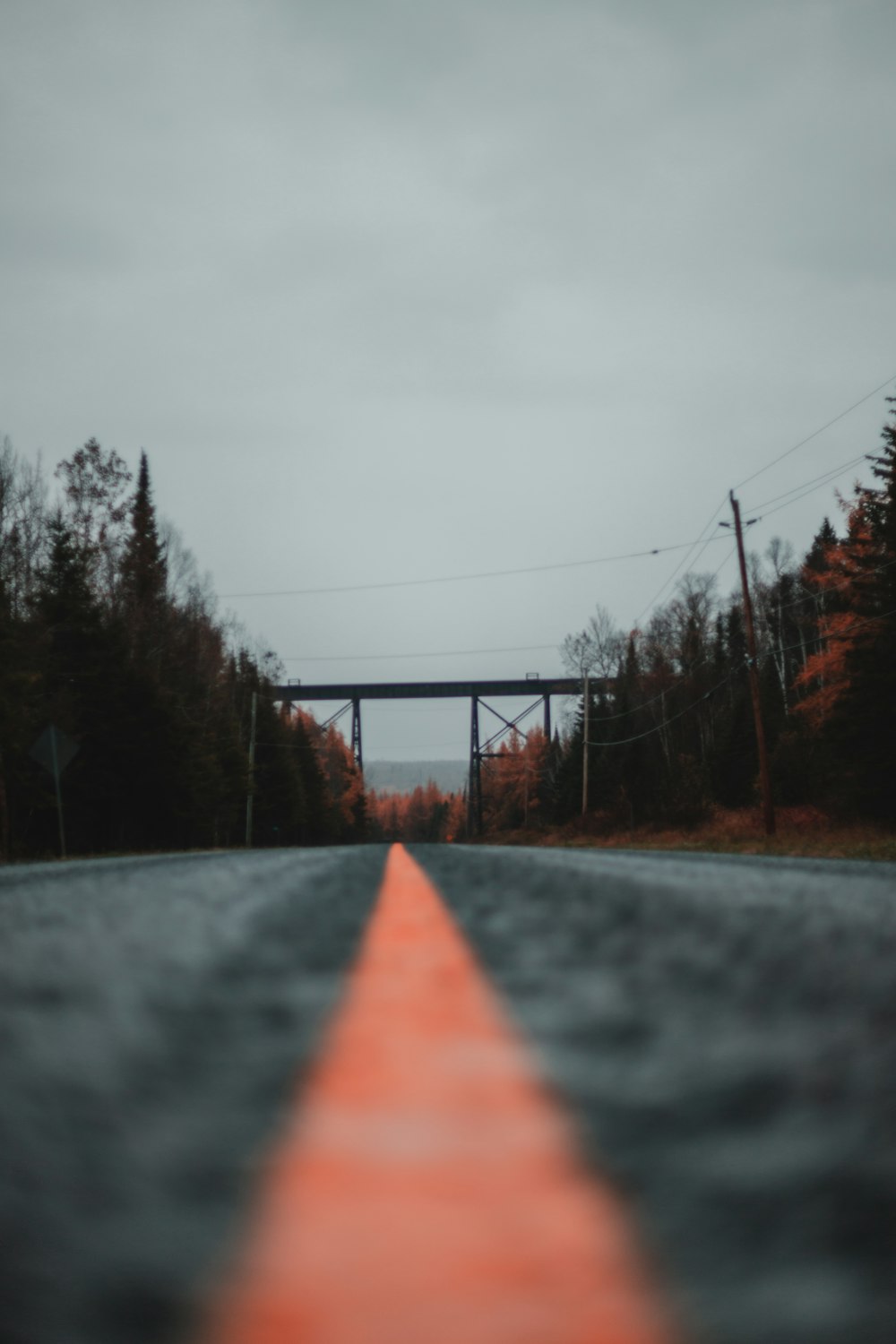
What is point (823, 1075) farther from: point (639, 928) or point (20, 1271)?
point (639, 928)

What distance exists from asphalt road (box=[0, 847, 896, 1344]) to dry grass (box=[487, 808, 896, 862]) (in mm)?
13487

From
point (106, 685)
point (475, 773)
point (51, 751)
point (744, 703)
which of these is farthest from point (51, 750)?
point (475, 773)

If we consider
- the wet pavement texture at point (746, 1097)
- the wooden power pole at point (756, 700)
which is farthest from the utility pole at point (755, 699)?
the wet pavement texture at point (746, 1097)

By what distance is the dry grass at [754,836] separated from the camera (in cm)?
1706

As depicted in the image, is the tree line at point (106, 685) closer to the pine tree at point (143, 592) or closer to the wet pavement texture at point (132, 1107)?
the pine tree at point (143, 592)

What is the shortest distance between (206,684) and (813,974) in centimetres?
5128

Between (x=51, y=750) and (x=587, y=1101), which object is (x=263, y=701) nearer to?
(x=51, y=750)

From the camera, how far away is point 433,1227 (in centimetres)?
48

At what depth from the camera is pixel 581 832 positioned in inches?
1892

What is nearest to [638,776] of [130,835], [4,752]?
[130,835]

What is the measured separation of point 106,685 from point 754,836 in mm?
20284

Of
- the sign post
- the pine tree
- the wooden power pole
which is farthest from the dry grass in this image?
the pine tree

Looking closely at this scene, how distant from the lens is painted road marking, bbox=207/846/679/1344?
1.32 feet

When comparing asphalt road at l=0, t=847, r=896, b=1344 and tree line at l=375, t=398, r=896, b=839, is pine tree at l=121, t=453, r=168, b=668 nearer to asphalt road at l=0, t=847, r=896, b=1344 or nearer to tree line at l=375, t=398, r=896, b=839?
tree line at l=375, t=398, r=896, b=839
